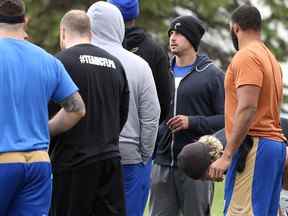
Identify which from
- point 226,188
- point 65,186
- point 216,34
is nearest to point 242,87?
point 226,188

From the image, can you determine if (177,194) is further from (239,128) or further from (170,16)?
(170,16)

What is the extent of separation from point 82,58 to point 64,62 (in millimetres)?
130

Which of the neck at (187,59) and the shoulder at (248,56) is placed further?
the neck at (187,59)

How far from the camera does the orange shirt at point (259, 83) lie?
745cm

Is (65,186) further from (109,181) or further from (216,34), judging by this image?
(216,34)

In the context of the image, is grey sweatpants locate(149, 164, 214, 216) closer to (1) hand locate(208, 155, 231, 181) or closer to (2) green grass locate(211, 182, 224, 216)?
(1) hand locate(208, 155, 231, 181)

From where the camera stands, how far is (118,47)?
321 inches

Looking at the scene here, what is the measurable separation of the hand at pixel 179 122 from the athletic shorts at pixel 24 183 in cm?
216

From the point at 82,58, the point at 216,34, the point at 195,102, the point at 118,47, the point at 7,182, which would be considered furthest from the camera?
the point at 216,34

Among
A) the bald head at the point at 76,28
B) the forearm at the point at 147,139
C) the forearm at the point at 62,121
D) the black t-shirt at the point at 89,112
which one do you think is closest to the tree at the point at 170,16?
the forearm at the point at 147,139

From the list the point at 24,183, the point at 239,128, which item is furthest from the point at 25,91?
the point at 239,128

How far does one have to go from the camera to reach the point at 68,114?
698 centimetres

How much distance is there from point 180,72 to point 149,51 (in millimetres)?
375

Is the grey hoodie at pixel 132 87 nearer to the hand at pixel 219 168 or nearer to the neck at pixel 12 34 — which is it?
the hand at pixel 219 168
